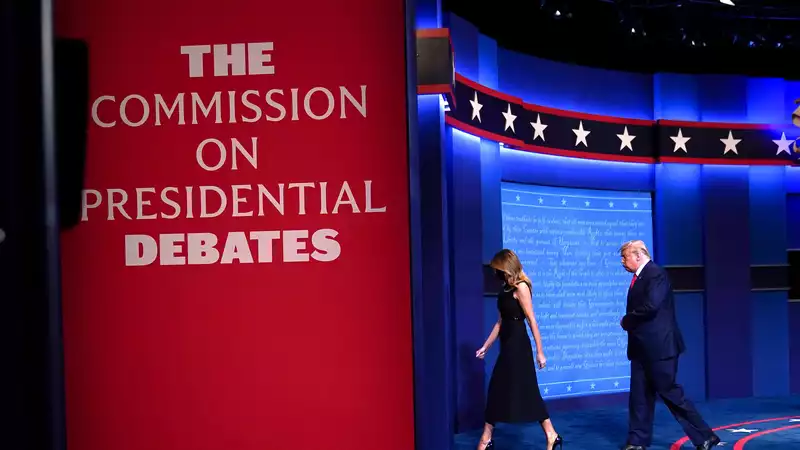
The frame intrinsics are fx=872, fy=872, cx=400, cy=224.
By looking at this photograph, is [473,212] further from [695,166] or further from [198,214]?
[198,214]

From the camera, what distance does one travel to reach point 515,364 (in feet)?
18.8

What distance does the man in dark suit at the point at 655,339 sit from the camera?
5.59 metres

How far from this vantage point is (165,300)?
3.42ft

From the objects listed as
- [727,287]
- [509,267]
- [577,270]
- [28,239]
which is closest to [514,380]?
[509,267]

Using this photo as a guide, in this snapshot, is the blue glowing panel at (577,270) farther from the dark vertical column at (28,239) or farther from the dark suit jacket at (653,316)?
the dark vertical column at (28,239)

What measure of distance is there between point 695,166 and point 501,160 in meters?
2.36

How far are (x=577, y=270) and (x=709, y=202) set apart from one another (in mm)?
1715

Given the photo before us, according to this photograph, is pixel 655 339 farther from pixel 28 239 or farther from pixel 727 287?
pixel 28 239

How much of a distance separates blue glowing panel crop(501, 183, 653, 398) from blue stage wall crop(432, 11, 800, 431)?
14cm

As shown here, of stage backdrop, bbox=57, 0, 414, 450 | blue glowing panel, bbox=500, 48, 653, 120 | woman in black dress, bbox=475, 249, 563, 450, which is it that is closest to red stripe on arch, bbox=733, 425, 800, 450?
woman in black dress, bbox=475, 249, 563, 450

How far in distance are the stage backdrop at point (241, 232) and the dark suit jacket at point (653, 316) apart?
15.8 feet

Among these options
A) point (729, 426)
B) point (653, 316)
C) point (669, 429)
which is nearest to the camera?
point (653, 316)

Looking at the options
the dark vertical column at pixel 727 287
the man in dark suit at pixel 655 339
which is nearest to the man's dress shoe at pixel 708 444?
the man in dark suit at pixel 655 339

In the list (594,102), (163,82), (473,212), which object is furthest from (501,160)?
(163,82)
